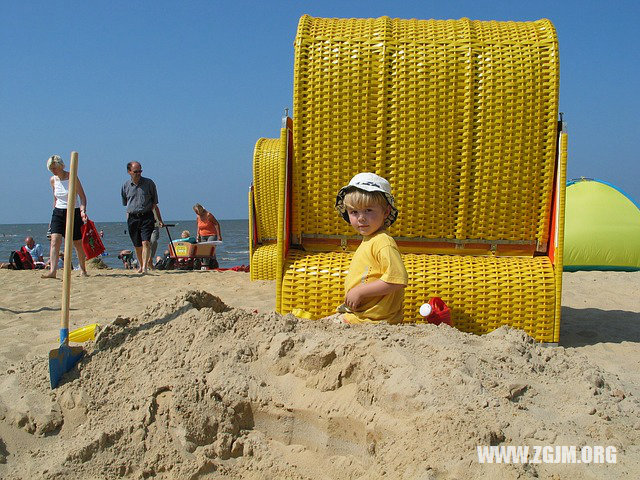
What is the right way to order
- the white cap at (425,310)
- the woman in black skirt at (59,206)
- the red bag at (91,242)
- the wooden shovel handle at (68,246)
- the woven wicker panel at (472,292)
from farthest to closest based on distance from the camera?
1. the red bag at (91,242)
2. the woman in black skirt at (59,206)
3. the woven wicker panel at (472,292)
4. the white cap at (425,310)
5. the wooden shovel handle at (68,246)

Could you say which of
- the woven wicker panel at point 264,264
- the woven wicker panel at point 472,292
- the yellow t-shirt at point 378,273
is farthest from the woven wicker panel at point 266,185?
the yellow t-shirt at point 378,273

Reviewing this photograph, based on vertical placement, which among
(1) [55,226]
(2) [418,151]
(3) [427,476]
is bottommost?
(3) [427,476]

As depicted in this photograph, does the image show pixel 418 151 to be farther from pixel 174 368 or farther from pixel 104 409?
pixel 104 409

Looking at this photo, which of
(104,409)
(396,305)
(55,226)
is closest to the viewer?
(104,409)

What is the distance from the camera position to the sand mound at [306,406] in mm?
2092

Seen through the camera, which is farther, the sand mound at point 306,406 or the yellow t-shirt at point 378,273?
the yellow t-shirt at point 378,273

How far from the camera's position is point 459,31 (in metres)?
4.23

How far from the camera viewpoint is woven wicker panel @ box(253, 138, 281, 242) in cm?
782

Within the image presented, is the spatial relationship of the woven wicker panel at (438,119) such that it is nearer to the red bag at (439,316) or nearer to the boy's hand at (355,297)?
the red bag at (439,316)

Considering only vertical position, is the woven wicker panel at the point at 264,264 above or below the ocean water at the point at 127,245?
above

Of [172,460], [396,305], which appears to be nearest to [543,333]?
[396,305]

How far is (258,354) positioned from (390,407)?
79cm

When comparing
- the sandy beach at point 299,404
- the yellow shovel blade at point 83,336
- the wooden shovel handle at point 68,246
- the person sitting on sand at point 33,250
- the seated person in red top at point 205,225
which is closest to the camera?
Answer: the sandy beach at point 299,404

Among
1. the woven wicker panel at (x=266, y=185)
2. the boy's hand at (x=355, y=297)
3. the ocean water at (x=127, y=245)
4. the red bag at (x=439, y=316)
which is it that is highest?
the woven wicker panel at (x=266, y=185)
